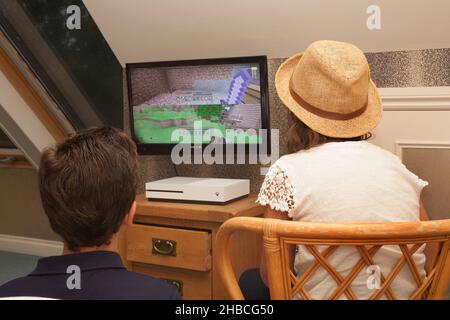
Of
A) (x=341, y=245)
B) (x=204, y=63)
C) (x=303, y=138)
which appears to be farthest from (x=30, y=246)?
(x=341, y=245)

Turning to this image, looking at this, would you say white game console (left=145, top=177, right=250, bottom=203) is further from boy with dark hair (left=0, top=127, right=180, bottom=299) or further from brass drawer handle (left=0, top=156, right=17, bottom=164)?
brass drawer handle (left=0, top=156, right=17, bottom=164)

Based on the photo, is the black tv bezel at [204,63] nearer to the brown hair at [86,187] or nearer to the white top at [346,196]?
the white top at [346,196]

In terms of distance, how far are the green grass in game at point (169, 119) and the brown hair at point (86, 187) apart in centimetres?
107

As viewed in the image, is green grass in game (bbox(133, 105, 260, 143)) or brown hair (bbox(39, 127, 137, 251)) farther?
green grass in game (bbox(133, 105, 260, 143))

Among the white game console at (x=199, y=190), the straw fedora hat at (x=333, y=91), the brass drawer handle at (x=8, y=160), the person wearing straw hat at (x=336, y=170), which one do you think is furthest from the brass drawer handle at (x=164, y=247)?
the brass drawer handle at (x=8, y=160)

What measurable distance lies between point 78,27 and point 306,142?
1316 millimetres

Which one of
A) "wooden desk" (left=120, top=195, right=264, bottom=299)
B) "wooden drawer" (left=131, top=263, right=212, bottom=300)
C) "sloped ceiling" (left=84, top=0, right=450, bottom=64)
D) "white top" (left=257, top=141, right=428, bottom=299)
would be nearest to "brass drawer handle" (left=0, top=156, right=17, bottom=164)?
"sloped ceiling" (left=84, top=0, right=450, bottom=64)

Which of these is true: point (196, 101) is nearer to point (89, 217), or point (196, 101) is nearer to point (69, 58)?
point (69, 58)

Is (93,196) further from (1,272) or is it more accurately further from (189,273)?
(1,272)

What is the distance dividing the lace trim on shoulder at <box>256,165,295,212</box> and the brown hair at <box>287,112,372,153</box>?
0.60ft

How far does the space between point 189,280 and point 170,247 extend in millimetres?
147

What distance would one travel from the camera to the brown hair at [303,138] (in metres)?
1.47

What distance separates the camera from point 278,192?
132 centimetres

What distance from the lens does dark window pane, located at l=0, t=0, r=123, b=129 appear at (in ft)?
7.20
